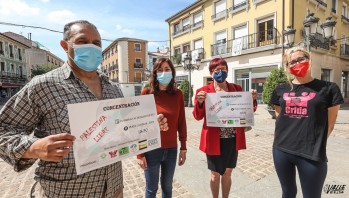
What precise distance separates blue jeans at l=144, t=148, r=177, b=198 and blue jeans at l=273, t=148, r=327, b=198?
4.01 feet

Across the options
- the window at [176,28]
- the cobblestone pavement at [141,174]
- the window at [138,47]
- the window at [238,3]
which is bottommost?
the cobblestone pavement at [141,174]

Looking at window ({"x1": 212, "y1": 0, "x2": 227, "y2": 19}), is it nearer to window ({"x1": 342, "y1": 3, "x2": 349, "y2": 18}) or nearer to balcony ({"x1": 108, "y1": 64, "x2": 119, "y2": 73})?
window ({"x1": 342, "y1": 3, "x2": 349, "y2": 18})

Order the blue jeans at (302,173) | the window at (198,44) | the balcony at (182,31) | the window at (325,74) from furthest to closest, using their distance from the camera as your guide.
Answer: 1. the balcony at (182,31)
2. the window at (198,44)
3. the window at (325,74)
4. the blue jeans at (302,173)

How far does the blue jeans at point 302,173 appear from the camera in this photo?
7.10 ft

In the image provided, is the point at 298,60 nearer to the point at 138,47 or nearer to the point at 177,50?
the point at 177,50

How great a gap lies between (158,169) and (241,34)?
17.7m

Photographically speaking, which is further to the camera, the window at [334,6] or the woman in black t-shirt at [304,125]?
the window at [334,6]

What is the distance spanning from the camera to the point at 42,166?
1.51 m

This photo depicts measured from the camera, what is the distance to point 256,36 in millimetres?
16750

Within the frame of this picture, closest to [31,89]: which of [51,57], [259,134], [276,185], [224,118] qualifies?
[224,118]

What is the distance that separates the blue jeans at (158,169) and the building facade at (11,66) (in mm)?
40086

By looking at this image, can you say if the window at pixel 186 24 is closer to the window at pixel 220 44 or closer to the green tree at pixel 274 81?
the window at pixel 220 44

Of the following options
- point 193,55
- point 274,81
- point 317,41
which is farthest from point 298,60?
point 193,55

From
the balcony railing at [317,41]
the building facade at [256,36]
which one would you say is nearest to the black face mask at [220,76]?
the balcony railing at [317,41]
